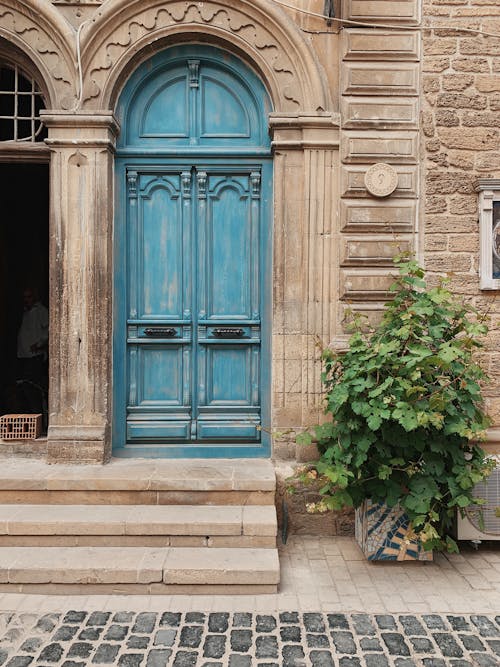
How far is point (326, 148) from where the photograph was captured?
5.14 meters

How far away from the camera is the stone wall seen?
16.8 ft

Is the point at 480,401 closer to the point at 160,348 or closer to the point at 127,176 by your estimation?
the point at 160,348

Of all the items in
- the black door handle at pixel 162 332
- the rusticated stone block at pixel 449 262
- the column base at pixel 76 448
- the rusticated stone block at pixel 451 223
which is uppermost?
the rusticated stone block at pixel 451 223

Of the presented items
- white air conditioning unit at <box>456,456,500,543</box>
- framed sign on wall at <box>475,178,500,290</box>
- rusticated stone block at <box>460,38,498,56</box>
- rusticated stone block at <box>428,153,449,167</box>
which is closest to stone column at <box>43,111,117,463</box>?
rusticated stone block at <box>428,153,449,167</box>

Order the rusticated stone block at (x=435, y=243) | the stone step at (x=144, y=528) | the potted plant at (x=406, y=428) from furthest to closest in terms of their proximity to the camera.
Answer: the rusticated stone block at (x=435, y=243) < the stone step at (x=144, y=528) < the potted plant at (x=406, y=428)

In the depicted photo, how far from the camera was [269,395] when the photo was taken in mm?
5395

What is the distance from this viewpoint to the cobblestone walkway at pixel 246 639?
3221mm

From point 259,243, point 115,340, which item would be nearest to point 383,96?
point 259,243

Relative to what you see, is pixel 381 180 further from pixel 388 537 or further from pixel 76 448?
pixel 76 448

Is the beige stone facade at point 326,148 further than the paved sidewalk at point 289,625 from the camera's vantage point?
Yes

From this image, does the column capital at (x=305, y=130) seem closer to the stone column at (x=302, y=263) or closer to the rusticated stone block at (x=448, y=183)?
the stone column at (x=302, y=263)

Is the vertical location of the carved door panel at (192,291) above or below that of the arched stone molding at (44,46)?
below

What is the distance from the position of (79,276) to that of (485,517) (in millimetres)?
4012

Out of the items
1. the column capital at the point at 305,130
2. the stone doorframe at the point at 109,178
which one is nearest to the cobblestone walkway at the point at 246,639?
the stone doorframe at the point at 109,178
